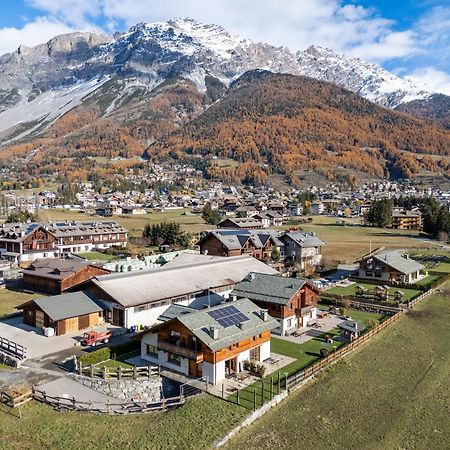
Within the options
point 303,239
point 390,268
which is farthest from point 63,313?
point 303,239

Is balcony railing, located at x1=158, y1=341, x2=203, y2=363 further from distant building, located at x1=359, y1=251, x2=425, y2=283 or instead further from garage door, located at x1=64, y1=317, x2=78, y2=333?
distant building, located at x1=359, y1=251, x2=425, y2=283

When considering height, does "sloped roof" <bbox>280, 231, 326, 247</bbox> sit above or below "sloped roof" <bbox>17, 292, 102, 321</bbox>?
above

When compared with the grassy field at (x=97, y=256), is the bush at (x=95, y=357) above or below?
above

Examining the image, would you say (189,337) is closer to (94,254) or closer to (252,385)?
(252,385)

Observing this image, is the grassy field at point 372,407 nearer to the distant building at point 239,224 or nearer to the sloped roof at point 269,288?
the sloped roof at point 269,288

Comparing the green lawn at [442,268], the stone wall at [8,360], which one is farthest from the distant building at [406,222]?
the stone wall at [8,360]

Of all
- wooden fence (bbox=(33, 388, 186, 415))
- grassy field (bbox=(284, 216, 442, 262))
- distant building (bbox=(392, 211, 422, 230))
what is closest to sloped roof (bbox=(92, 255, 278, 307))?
wooden fence (bbox=(33, 388, 186, 415))
